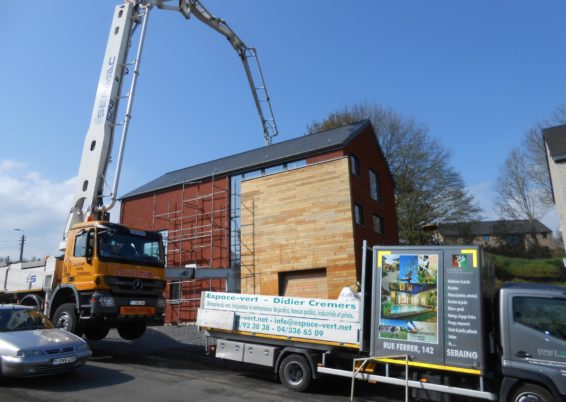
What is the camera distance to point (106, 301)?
31.1 feet

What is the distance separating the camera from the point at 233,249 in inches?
906

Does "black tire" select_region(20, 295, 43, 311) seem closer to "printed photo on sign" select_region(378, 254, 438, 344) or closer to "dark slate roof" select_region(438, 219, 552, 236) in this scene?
"printed photo on sign" select_region(378, 254, 438, 344)

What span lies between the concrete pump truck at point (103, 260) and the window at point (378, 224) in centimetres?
1424

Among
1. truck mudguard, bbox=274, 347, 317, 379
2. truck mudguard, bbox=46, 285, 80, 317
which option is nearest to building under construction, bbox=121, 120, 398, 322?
truck mudguard, bbox=46, 285, 80, 317

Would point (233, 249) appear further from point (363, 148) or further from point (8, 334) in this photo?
point (8, 334)

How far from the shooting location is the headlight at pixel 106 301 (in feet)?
31.0

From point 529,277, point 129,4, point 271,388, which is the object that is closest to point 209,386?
point 271,388

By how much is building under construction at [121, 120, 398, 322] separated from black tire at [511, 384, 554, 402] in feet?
38.1

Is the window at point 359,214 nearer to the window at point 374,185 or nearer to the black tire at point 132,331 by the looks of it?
the window at point 374,185

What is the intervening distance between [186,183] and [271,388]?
64.1 ft

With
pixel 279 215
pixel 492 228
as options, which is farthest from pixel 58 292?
pixel 492 228

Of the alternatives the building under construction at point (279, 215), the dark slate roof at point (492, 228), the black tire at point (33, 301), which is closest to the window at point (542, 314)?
the black tire at point (33, 301)

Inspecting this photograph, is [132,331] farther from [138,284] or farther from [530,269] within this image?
[530,269]

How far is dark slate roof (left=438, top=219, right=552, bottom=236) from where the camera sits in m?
33.3
